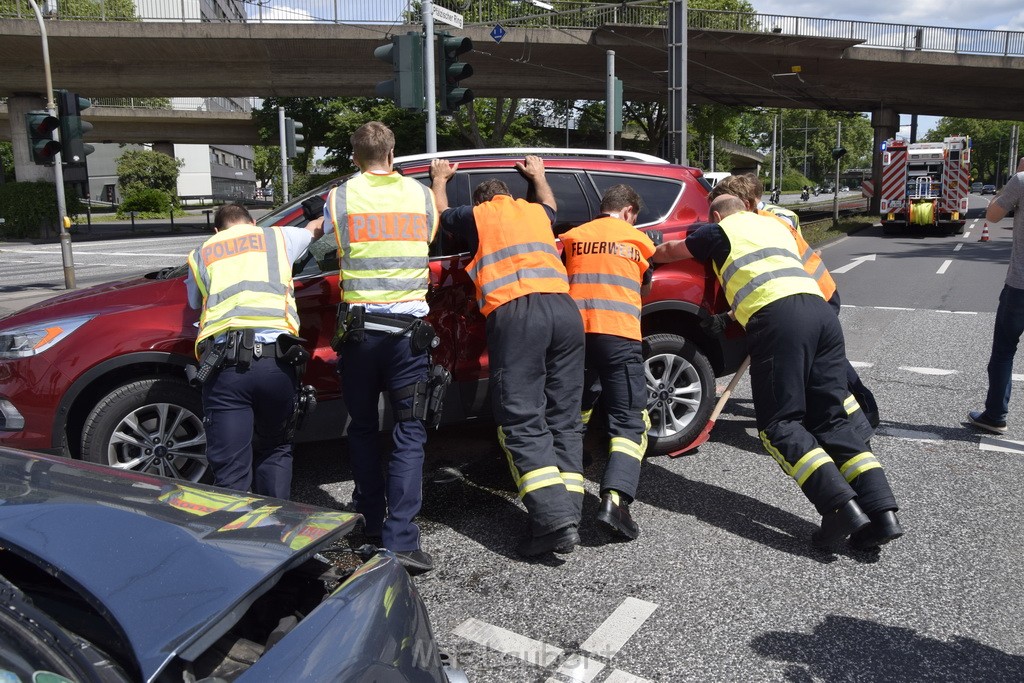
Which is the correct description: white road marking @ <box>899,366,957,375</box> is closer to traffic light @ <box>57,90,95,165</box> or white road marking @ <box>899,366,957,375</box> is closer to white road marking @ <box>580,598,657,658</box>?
white road marking @ <box>580,598,657,658</box>

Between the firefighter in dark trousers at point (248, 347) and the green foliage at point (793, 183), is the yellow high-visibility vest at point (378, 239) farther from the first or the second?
the green foliage at point (793, 183)

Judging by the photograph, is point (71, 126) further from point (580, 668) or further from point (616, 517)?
point (580, 668)

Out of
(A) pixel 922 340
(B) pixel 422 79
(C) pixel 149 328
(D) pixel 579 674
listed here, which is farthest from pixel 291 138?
(D) pixel 579 674

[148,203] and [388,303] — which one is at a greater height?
[148,203]

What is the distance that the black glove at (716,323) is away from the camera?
5259mm

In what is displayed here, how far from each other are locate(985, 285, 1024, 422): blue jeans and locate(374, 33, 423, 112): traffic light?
20.4 ft

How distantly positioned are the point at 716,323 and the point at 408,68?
5821 mm

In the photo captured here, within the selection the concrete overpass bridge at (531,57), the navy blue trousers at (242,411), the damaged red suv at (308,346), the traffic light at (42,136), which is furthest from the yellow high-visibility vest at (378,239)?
the concrete overpass bridge at (531,57)

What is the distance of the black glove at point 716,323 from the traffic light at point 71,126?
11.9m

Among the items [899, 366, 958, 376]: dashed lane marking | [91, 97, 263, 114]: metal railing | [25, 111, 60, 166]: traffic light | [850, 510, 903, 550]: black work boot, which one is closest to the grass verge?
[899, 366, 958, 376]: dashed lane marking

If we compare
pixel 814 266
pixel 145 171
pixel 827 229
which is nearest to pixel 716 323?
pixel 814 266

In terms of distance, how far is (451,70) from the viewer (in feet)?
34.2

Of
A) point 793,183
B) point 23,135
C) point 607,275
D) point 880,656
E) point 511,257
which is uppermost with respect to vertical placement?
point 793,183

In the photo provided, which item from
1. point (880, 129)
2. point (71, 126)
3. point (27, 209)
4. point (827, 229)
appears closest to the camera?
point (71, 126)
